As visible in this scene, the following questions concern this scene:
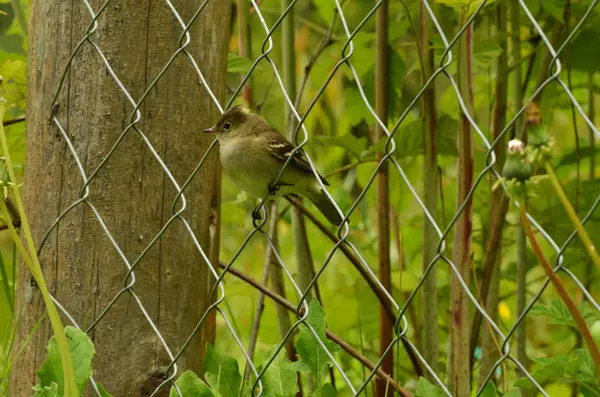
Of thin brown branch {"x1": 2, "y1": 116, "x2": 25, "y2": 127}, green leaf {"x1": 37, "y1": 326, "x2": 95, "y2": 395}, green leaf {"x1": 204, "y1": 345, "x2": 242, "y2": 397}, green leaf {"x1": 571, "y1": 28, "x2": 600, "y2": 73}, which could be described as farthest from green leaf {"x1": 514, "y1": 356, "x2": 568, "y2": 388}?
thin brown branch {"x1": 2, "y1": 116, "x2": 25, "y2": 127}

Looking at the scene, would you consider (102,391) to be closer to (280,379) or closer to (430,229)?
(280,379)

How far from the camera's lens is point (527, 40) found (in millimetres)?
3178

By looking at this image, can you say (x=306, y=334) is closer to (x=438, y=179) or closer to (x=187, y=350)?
(x=187, y=350)

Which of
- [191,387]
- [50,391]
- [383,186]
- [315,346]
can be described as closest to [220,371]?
[191,387]

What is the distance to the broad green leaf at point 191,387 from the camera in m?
2.24

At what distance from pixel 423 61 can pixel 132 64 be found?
84cm

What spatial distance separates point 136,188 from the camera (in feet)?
8.18

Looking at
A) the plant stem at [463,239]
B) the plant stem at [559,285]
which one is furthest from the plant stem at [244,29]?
the plant stem at [559,285]

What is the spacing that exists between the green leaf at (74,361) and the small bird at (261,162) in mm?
866

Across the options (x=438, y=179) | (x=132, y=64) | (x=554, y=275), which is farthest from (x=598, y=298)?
(x=554, y=275)

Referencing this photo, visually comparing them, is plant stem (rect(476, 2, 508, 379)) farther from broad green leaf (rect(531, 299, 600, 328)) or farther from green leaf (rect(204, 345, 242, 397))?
green leaf (rect(204, 345, 242, 397))

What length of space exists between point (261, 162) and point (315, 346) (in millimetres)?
1048

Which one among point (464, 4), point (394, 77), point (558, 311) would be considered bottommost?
point (558, 311)

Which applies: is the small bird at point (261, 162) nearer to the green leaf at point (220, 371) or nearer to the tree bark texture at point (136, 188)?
the tree bark texture at point (136, 188)
